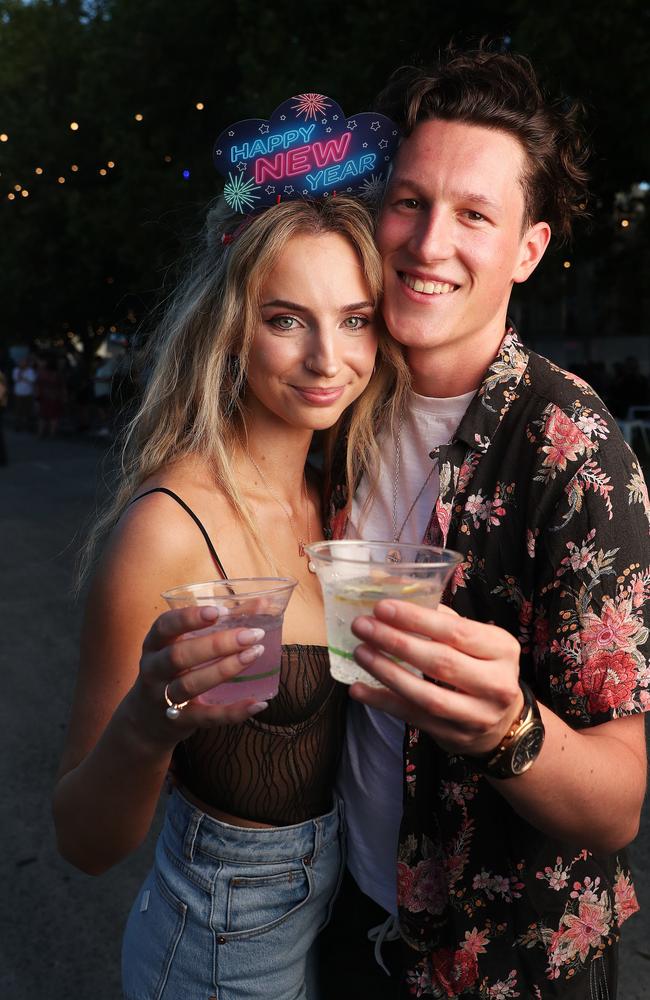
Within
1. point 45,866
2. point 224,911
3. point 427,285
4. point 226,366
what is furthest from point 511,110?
point 45,866

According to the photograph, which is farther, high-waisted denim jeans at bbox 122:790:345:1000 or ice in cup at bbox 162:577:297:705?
high-waisted denim jeans at bbox 122:790:345:1000

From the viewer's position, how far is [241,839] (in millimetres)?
2240

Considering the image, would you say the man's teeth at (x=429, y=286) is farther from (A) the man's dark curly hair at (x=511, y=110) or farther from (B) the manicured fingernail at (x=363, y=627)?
(B) the manicured fingernail at (x=363, y=627)

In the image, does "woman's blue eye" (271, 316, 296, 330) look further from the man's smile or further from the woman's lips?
the man's smile

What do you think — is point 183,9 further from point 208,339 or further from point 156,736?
point 156,736

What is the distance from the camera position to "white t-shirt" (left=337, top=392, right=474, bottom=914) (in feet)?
7.65

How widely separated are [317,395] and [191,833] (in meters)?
1.21

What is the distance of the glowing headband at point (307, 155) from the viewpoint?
260 centimetres

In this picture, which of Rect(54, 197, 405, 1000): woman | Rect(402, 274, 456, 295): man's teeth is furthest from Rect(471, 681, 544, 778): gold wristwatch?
Rect(402, 274, 456, 295): man's teeth

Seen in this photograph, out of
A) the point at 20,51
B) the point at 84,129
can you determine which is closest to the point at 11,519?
the point at 84,129

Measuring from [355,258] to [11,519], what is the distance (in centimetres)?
1043

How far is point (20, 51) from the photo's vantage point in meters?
30.3

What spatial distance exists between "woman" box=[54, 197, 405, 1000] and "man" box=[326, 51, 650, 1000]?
15cm

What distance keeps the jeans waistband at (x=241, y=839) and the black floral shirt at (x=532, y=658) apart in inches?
10.8
